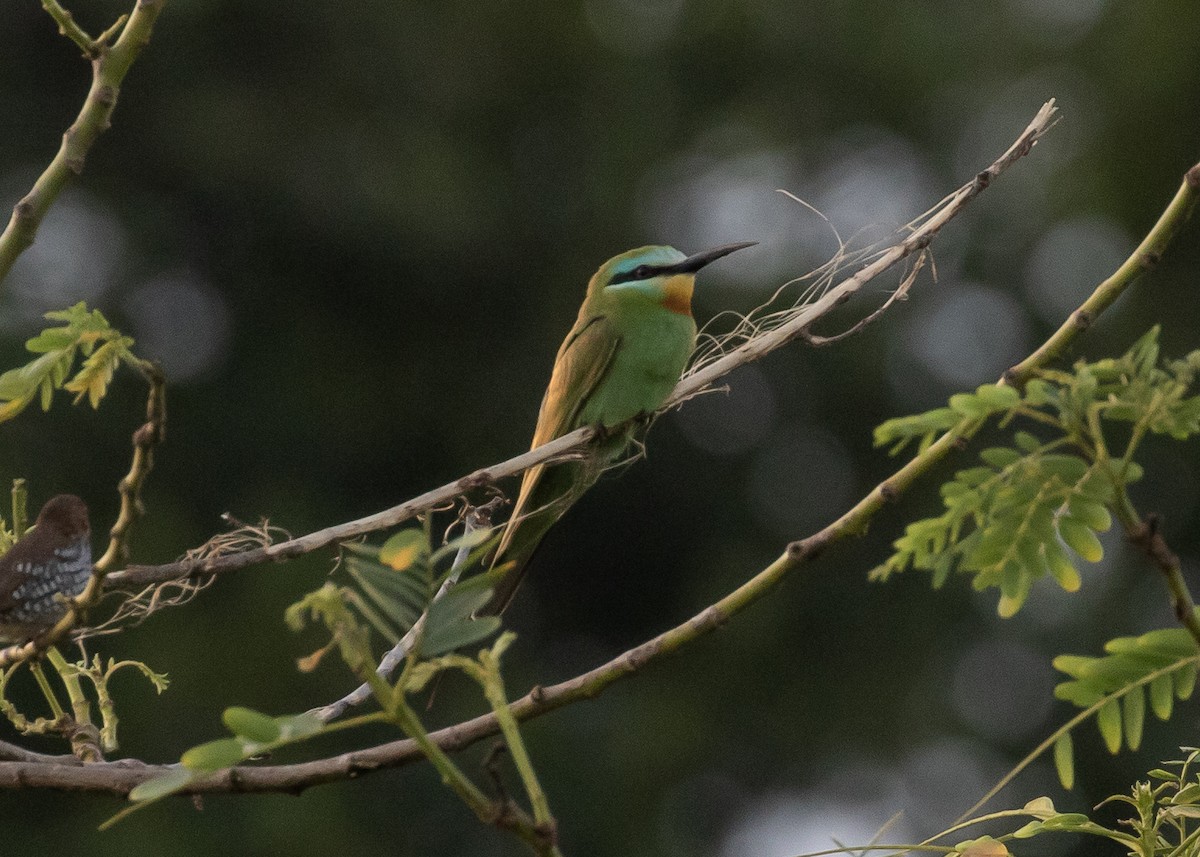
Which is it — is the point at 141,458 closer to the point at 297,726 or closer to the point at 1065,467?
the point at 297,726

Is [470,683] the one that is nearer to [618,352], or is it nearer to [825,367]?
[825,367]

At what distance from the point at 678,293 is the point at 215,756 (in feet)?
6.55

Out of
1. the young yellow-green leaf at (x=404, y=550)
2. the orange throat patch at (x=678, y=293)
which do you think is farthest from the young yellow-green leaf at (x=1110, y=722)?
the orange throat patch at (x=678, y=293)

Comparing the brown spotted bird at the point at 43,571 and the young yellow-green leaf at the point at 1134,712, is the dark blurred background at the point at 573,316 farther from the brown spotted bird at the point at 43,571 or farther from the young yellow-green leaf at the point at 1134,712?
the young yellow-green leaf at the point at 1134,712

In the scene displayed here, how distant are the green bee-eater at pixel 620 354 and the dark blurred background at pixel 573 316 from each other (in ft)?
23.6

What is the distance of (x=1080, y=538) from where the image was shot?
99 cm

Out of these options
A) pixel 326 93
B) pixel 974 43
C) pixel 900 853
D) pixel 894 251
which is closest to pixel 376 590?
pixel 900 853

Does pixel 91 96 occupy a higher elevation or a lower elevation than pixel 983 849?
higher

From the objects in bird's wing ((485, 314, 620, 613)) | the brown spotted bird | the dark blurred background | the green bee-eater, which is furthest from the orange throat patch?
the dark blurred background

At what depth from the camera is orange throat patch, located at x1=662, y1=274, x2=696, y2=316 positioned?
9.16 ft

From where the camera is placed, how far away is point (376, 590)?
90 centimetres

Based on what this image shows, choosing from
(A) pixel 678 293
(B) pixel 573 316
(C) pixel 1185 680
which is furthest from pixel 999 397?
(B) pixel 573 316

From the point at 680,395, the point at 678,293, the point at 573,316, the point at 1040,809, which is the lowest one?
the point at 1040,809

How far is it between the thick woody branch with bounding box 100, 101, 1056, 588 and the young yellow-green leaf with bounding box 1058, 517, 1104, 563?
0.51 metres
